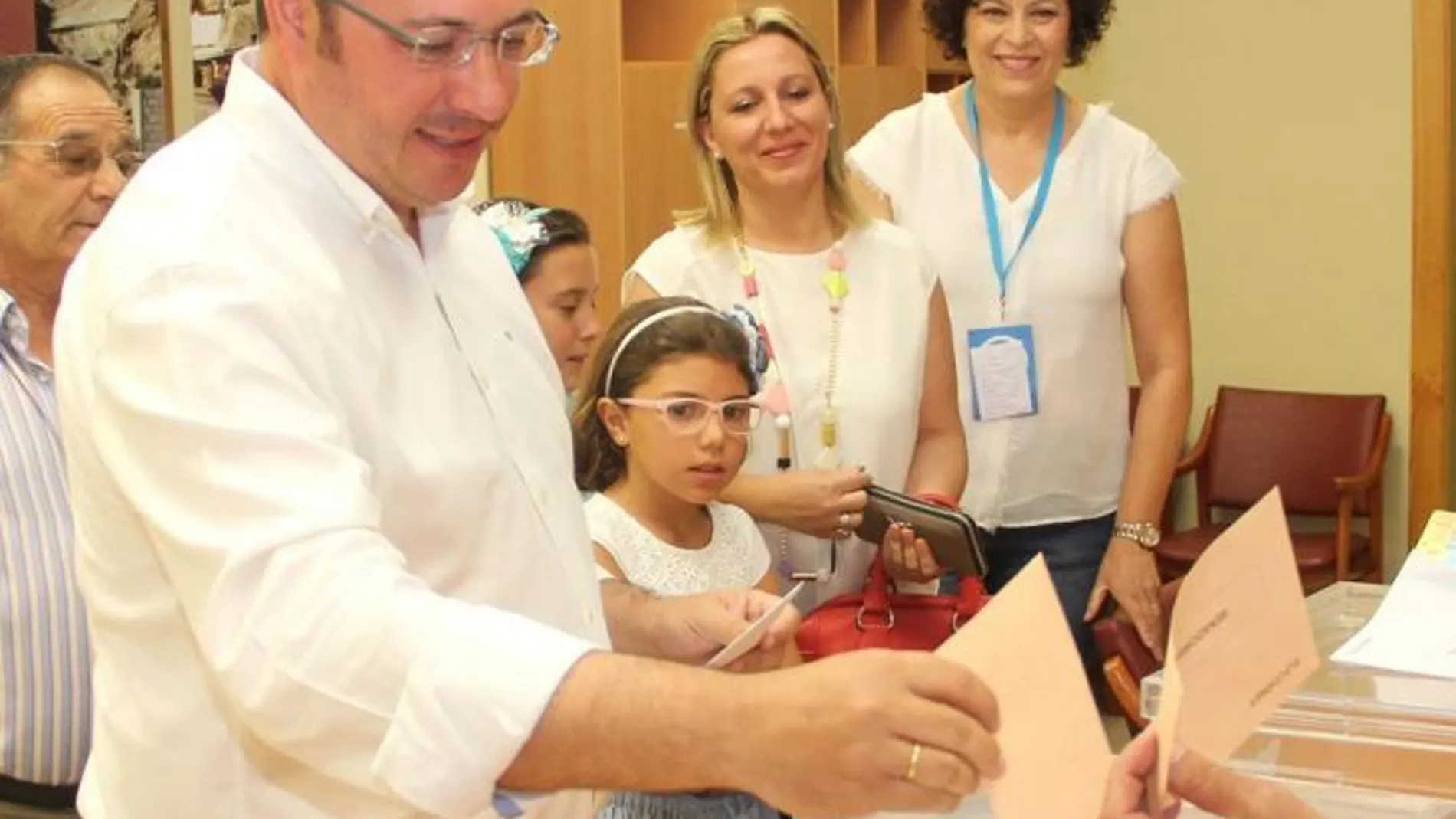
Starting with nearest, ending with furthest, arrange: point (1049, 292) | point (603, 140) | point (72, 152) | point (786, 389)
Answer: point (72, 152) < point (786, 389) < point (1049, 292) < point (603, 140)

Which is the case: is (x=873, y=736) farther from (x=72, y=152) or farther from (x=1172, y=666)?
(x=72, y=152)

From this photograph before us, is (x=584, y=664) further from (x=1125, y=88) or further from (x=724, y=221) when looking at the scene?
(x=1125, y=88)

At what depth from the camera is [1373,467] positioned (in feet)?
18.5

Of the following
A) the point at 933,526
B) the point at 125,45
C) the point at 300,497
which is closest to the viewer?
the point at 300,497

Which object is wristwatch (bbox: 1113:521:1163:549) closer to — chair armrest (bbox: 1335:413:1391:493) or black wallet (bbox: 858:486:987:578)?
black wallet (bbox: 858:486:987:578)

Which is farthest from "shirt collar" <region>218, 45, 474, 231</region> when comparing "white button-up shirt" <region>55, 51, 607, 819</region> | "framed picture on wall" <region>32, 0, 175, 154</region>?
"framed picture on wall" <region>32, 0, 175, 154</region>

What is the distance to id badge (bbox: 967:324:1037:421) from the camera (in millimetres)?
3139

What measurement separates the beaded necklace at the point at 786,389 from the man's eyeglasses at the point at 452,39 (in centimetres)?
141

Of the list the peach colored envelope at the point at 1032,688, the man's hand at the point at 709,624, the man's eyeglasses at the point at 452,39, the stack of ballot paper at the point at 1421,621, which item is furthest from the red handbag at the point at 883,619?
the peach colored envelope at the point at 1032,688

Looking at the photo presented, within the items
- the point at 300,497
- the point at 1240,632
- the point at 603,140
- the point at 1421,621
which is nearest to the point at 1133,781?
the point at 1240,632

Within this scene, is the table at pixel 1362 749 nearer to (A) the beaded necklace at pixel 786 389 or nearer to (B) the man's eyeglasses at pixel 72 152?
(A) the beaded necklace at pixel 786 389

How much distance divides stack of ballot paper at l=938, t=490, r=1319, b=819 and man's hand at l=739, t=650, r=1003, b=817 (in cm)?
3

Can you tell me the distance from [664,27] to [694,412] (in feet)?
7.83

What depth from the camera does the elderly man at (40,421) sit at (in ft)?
7.39
